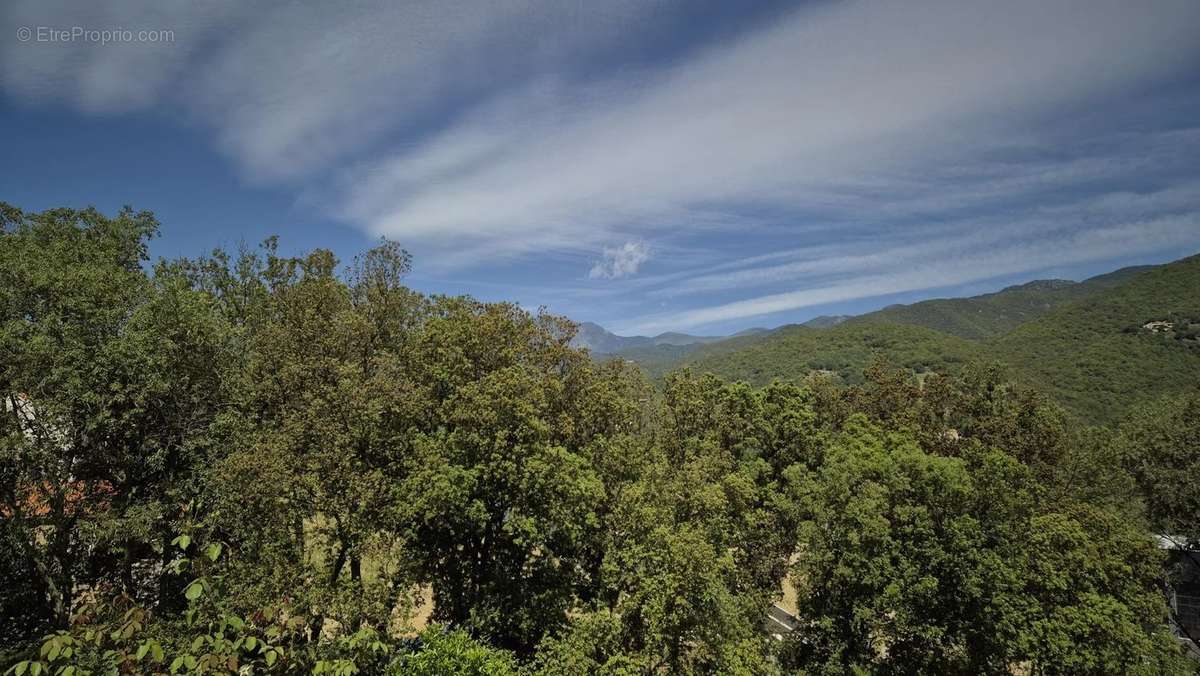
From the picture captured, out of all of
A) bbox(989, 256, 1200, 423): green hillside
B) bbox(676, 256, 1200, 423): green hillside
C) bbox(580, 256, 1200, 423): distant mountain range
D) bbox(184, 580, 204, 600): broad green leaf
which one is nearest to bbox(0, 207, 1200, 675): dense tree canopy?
bbox(184, 580, 204, 600): broad green leaf

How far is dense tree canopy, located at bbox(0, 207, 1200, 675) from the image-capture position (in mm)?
12344

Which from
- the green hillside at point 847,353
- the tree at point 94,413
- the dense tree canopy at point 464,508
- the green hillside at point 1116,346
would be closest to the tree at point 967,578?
the dense tree canopy at point 464,508

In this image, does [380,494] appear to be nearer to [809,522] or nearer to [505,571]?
[505,571]

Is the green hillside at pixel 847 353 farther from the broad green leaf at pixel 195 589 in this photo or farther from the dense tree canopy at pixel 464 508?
the broad green leaf at pixel 195 589

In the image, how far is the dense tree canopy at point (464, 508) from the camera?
40.5ft

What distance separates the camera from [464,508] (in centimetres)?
1516

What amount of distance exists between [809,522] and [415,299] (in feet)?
54.4

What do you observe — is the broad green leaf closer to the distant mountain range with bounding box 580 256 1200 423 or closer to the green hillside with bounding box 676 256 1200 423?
the distant mountain range with bounding box 580 256 1200 423

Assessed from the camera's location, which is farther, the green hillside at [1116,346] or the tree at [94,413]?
the green hillside at [1116,346]

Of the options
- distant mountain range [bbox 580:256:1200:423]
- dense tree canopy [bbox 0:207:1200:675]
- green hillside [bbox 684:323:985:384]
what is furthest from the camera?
green hillside [bbox 684:323:985:384]

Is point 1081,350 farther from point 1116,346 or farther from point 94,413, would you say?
point 94,413

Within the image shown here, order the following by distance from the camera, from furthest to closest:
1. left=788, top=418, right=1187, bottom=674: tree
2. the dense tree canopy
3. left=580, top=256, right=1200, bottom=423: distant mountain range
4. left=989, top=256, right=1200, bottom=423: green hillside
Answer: left=580, top=256, right=1200, bottom=423: distant mountain range < left=989, top=256, right=1200, bottom=423: green hillside < left=788, top=418, right=1187, bottom=674: tree < the dense tree canopy

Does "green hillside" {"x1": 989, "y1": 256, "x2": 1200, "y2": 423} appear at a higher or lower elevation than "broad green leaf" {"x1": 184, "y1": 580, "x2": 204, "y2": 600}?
lower

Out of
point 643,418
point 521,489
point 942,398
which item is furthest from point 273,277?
point 942,398
